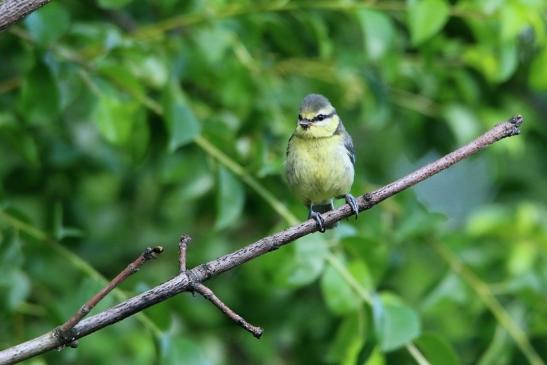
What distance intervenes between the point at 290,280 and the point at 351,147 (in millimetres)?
539

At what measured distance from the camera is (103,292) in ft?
5.66

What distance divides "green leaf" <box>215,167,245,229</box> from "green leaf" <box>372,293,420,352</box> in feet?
1.87

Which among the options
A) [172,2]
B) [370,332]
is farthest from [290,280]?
[172,2]

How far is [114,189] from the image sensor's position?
15.2ft

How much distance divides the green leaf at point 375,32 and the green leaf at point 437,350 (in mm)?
1118

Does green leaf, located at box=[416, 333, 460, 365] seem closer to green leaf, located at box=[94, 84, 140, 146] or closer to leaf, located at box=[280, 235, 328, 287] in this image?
leaf, located at box=[280, 235, 328, 287]

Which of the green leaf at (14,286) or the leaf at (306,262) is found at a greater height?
the green leaf at (14,286)

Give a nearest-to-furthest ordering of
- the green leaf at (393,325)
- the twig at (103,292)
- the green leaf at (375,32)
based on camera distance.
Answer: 1. the twig at (103,292)
2. the green leaf at (393,325)
3. the green leaf at (375,32)

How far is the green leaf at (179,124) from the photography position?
2.99 metres

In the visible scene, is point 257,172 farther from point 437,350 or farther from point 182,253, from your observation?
point 182,253

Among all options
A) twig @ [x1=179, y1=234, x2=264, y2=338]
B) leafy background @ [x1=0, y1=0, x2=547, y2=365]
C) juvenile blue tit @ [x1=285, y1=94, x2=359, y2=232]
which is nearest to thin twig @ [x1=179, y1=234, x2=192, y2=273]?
twig @ [x1=179, y1=234, x2=264, y2=338]

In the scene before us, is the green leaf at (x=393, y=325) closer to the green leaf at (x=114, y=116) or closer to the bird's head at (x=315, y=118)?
the bird's head at (x=315, y=118)

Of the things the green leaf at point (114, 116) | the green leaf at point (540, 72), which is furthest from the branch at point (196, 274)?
the green leaf at point (540, 72)

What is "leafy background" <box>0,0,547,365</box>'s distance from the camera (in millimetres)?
3000
